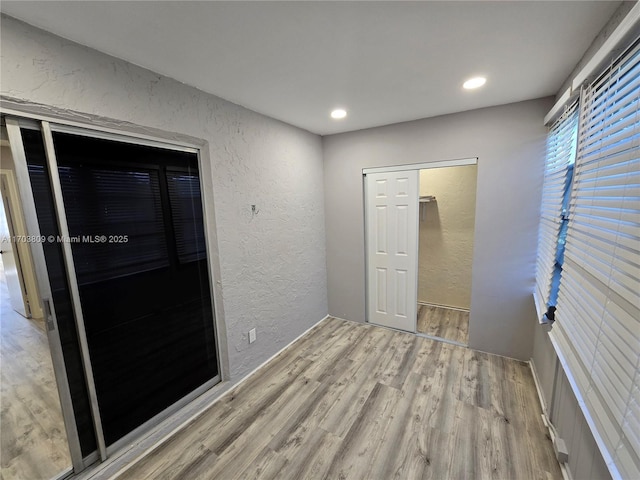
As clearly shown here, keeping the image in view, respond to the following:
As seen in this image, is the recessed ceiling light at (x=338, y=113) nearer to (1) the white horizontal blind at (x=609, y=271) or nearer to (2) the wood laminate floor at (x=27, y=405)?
(1) the white horizontal blind at (x=609, y=271)

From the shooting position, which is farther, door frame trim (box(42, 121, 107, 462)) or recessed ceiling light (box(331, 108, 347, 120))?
recessed ceiling light (box(331, 108, 347, 120))

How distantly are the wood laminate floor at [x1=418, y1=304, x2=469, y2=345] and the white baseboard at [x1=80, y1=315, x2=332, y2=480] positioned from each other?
217 centimetres

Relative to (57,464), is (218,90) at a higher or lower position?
higher

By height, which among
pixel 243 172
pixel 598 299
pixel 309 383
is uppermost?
pixel 243 172

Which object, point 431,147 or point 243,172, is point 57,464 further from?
point 431,147

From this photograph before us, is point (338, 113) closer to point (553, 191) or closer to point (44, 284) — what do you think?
point (553, 191)

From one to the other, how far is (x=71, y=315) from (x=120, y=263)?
1.15 ft

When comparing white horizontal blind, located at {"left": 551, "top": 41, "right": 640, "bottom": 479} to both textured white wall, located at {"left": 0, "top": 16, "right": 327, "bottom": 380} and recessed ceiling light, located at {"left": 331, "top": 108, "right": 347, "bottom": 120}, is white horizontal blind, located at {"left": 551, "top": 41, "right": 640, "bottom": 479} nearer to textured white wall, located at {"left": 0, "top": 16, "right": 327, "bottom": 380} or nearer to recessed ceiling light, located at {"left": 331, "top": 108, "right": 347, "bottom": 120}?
recessed ceiling light, located at {"left": 331, "top": 108, "right": 347, "bottom": 120}

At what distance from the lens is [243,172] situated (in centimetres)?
226

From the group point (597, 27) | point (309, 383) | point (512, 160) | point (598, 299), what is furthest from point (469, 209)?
point (309, 383)

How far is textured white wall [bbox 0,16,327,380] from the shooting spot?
4.12ft

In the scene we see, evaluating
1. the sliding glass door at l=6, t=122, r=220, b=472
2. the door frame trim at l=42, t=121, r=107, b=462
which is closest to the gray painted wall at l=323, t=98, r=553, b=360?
the sliding glass door at l=6, t=122, r=220, b=472

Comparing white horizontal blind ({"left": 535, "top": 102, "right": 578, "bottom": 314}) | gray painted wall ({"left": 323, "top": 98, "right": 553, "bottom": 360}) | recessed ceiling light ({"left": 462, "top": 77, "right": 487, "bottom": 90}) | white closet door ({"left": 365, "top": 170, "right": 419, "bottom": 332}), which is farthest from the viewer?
white closet door ({"left": 365, "top": 170, "right": 419, "bottom": 332})

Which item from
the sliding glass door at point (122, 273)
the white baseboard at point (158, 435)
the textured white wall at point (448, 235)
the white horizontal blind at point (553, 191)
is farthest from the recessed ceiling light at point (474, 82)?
the white baseboard at point (158, 435)
